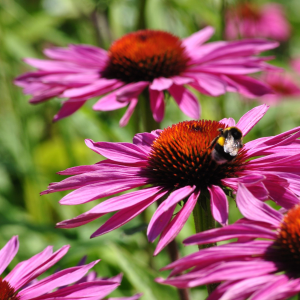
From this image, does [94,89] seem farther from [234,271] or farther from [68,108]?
[234,271]

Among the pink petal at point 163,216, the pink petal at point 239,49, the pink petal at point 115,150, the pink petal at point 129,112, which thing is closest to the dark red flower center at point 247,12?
the pink petal at point 239,49

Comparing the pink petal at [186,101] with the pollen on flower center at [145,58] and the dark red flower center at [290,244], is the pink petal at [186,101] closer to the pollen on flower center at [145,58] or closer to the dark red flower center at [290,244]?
the pollen on flower center at [145,58]

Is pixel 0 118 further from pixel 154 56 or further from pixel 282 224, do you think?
pixel 282 224

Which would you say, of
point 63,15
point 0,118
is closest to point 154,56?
point 63,15

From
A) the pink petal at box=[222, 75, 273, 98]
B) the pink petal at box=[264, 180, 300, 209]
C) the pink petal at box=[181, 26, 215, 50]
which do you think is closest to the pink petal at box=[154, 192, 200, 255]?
the pink petal at box=[264, 180, 300, 209]

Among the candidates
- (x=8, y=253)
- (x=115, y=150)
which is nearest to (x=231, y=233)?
(x=115, y=150)

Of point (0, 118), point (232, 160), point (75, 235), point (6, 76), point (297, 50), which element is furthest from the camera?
point (297, 50)
